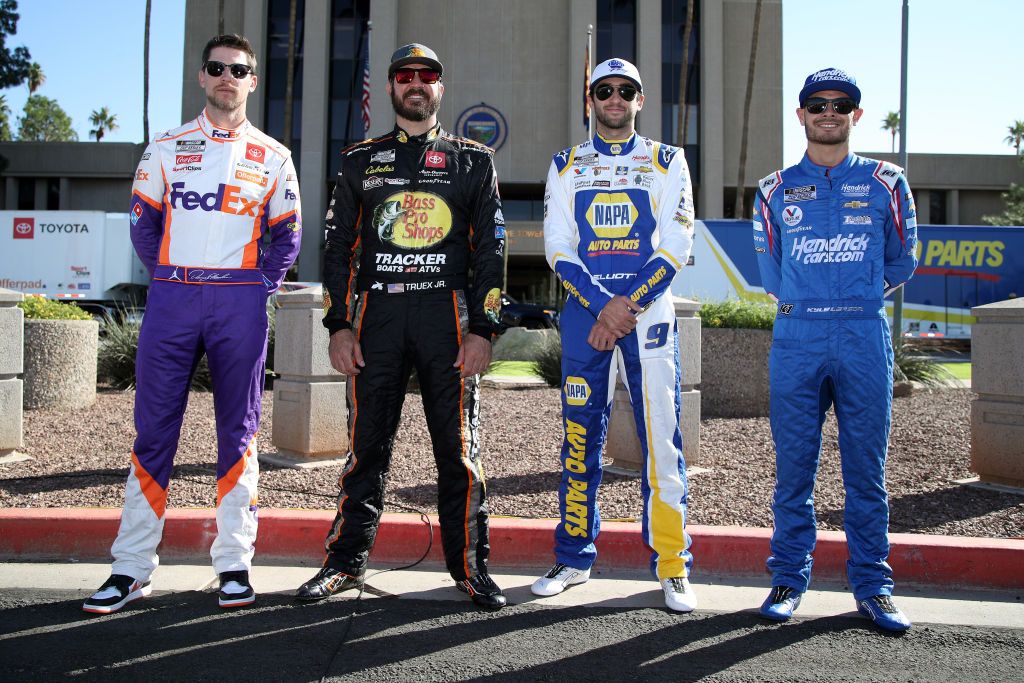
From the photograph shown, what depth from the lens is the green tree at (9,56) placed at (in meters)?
33.7

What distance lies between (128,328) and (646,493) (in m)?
9.47

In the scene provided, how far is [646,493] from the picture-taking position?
12.6 ft

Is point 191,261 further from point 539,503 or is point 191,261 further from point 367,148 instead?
point 539,503

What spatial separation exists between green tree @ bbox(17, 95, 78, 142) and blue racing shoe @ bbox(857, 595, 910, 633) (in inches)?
2868

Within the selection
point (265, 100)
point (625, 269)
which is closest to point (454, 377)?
point (625, 269)

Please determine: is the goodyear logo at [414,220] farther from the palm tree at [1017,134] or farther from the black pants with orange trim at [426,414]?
the palm tree at [1017,134]

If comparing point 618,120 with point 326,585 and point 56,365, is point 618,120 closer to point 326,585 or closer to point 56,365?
point 326,585

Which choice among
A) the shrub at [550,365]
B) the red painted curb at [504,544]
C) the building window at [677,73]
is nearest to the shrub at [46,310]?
the red painted curb at [504,544]

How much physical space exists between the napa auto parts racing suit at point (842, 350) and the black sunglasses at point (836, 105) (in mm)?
→ 230

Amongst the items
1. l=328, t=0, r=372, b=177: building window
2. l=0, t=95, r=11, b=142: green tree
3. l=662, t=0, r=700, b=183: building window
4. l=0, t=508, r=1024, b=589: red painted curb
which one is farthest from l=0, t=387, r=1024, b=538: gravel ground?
l=0, t=95, r=11, b=142: green tree

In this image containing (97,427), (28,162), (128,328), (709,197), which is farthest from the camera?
(28,162)

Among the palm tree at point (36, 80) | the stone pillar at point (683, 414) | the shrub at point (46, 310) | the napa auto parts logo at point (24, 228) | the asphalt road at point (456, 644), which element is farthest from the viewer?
the palm tree at point (36, 80)

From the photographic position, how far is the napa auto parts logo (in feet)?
84.0

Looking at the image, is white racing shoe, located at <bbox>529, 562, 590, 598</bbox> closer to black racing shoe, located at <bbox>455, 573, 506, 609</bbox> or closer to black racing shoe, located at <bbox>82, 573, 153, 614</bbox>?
black racing shoe, located at <bbox>455, 573, 506, 609</bbox>
